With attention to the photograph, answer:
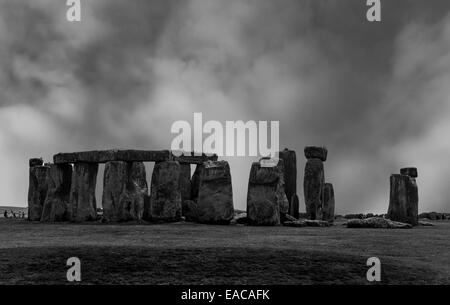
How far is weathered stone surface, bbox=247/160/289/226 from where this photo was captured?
24172 mm

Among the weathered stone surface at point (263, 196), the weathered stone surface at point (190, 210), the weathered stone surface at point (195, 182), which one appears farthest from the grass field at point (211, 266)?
→ the weathered stone surface at point (195, 182)

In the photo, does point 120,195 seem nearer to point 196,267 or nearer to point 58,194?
point 58,194

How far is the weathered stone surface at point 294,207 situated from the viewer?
2829 cm

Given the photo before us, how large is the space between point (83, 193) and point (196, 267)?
58.3 feet

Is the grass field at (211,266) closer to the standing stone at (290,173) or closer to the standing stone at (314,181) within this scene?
the standing stone at (314,181)

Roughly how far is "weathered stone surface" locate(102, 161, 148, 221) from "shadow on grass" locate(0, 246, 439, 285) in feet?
44.1

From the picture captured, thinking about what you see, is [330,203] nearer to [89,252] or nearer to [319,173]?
[319,173]

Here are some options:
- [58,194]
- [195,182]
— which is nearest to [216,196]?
[195,182]

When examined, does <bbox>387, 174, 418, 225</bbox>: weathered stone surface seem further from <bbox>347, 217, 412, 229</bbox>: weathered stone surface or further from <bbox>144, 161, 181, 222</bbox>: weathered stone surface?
<bbox>144, 161, 181, 222</bbox>: weathered stone surface

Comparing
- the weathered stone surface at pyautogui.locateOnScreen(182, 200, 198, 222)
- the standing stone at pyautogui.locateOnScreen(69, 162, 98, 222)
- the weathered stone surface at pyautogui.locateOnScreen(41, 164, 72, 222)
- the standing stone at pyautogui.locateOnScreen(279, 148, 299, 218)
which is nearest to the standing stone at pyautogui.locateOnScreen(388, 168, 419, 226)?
the standing stone at pyautogui.locateOnScreen(279, 148, 299, 218)

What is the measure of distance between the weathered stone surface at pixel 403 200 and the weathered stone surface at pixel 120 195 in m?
11.5

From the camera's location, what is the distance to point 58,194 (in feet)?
94.0
